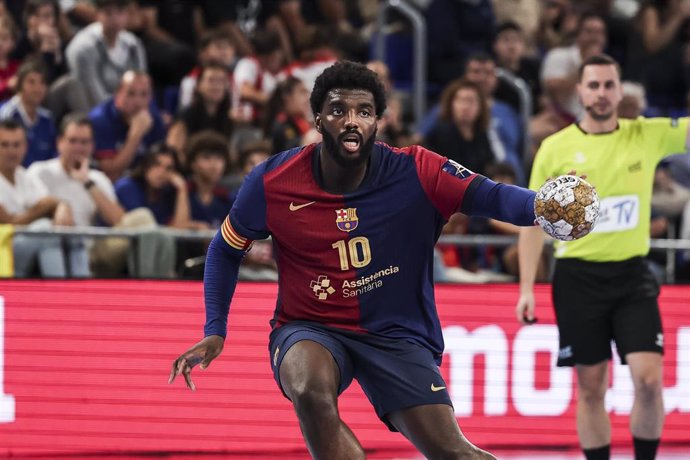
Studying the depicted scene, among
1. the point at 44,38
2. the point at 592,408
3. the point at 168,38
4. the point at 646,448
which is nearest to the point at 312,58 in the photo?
the point at 168,38

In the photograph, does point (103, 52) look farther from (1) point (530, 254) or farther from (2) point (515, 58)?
(1) point (530, 254)

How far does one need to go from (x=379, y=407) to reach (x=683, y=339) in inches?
188

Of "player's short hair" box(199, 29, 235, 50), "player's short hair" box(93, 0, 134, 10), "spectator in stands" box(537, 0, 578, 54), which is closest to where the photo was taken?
"player's short hair" box(93, 0, 134, 10)

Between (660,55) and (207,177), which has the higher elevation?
(660,55)

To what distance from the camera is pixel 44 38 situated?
1211 centimetres

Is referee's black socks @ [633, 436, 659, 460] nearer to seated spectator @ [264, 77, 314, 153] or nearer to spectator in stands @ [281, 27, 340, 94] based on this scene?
seated spectator @ [264, 77, 314, 153]

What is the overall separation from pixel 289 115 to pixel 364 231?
6167mm

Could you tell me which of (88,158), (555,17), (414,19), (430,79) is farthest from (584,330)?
(555,17)

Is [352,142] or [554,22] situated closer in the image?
[352,142]

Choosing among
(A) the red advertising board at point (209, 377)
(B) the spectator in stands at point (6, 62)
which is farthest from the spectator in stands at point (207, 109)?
(A) the red advertising board at point (209, 377)

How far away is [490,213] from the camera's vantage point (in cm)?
593

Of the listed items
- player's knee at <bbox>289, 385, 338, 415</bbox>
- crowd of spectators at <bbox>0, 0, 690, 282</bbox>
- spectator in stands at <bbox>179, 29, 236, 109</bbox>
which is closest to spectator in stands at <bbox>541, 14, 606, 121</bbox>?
crowd of spectators at <bbox>0, 0, 690, 282</bbox>

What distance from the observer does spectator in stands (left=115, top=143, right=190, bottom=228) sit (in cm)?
1083

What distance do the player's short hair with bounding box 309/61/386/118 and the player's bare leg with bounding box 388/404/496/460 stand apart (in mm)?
1362
